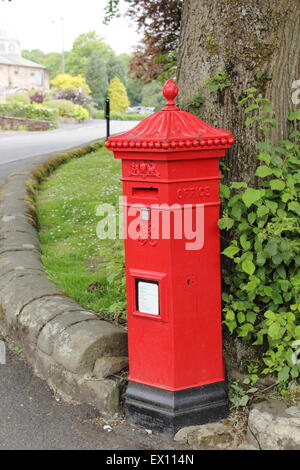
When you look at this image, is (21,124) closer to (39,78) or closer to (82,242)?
(82,242)

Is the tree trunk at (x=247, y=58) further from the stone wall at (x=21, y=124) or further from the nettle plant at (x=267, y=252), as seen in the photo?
the stone wall at (x=21, y=124)

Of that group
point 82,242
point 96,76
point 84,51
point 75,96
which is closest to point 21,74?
point 84,51

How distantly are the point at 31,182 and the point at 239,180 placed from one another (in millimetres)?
6347

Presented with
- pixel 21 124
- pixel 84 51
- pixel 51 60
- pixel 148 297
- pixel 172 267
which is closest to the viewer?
pixel 172 267

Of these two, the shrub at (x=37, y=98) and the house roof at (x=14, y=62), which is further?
the house roof at (x=14, y=62)

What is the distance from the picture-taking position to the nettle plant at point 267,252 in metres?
3.18

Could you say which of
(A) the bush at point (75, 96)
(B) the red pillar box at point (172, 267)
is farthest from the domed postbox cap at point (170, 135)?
(A) the bush at point (75, 96)

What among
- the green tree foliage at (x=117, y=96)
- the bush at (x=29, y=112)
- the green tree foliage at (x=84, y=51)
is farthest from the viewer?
the green tree foliage at (x=84, y=51)

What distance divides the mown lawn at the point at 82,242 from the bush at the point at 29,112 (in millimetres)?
24976

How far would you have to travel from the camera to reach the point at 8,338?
4.40 m

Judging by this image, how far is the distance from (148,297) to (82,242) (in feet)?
11.1

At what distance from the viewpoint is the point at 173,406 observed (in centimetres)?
325

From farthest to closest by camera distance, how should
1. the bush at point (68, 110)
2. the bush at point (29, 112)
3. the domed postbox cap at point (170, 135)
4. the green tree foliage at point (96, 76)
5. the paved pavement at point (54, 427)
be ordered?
the green tree foliage at point (96, 76), the bush at point (68, 110), the bush at point (29, 112), the paved pavement at point (54, 427), the domed postbox cap at point (170, 135)

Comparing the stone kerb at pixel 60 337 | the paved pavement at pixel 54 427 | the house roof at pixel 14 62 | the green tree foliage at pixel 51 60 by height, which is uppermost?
the green tree foliage at pixel 51 60
